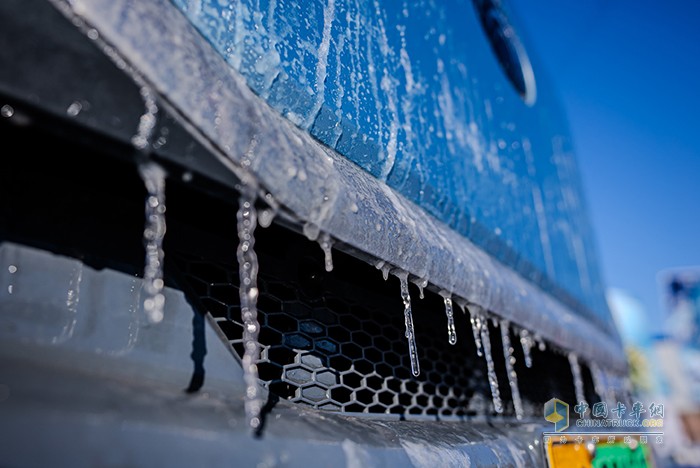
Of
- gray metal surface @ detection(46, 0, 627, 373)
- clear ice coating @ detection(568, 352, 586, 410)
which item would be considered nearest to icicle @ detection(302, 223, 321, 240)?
gray metal surface @ detection(46, 0, 627, 373)

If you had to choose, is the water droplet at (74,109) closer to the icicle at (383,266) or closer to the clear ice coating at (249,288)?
the clear ice coating at (249,288)

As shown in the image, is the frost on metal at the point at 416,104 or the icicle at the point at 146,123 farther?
the frost on metal at the point at 416,104

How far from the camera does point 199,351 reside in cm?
94

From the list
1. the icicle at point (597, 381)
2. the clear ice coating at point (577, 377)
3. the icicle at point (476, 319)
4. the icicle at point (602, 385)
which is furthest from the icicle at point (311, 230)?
the icicle at point (602, 385)

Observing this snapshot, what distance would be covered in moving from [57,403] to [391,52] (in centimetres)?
156

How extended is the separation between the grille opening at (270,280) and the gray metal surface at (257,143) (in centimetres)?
8

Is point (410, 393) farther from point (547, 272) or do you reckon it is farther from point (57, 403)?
point (547, 272)

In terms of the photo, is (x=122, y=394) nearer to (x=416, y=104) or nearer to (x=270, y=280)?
(x=270, y=280)

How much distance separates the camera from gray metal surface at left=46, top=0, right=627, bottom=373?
1.99ft

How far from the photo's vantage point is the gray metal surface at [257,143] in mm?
608

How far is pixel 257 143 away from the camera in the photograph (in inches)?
29.2

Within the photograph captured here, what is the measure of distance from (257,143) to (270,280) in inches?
21.5

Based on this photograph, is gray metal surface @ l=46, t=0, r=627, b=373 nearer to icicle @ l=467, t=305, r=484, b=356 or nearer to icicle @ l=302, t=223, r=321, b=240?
icicle @ l=302, t=223, r=321, b=240

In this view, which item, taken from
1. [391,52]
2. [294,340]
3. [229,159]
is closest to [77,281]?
[229,159]
